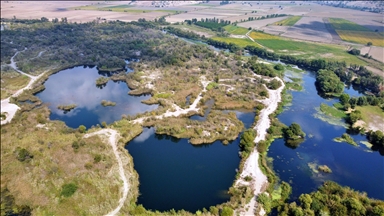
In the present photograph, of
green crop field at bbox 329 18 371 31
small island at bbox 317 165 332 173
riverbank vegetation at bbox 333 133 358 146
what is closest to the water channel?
small island at bbox 317 165 332 173

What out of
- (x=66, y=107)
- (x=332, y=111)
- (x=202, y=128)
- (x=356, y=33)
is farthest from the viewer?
(x=356, y=33)

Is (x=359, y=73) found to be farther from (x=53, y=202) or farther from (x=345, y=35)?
(x=53, y=202)

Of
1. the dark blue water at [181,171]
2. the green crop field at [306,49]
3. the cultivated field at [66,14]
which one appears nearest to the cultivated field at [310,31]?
the green crop field at [306,49]

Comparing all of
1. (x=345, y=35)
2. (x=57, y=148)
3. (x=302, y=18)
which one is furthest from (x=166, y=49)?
(x=302, y=18)

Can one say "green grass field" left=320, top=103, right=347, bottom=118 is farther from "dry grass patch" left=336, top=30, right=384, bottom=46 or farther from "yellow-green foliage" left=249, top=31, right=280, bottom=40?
"dry grass patch" left=336, top=30, right=384, bottom=46

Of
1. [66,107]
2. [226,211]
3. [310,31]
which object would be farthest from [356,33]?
[66,107]

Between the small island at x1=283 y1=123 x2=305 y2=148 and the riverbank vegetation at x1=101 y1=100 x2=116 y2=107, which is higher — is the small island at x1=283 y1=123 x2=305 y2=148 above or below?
below

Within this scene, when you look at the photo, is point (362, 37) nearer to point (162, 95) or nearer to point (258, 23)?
point (258, 23)
